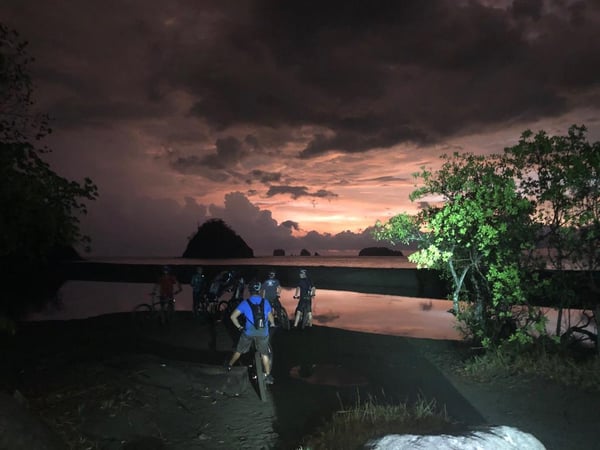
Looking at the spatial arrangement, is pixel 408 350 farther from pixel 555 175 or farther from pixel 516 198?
pixel 555 175

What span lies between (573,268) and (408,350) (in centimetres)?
547

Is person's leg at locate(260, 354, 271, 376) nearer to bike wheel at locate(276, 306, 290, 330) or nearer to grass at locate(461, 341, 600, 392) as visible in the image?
grass at locate(461, 341, 600, 392)

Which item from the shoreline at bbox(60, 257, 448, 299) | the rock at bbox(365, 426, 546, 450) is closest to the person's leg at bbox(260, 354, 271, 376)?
the rock at bbox(365, 426, 546, 450)

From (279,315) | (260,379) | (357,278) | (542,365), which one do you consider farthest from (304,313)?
(357,278)

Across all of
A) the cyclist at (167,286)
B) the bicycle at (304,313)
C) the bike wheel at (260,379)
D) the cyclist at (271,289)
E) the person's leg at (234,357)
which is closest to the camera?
the bike wheel at (260,379)

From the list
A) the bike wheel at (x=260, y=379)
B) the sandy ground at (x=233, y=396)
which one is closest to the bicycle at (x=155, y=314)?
the sandy ground at (x=233, y=396)

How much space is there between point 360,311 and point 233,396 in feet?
66.9

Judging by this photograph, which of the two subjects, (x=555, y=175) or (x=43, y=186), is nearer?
(x=43, y=186)

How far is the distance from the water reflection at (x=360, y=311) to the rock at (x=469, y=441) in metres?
13.4

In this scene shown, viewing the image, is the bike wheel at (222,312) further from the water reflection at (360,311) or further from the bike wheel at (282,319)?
the water reflection at (360,311)

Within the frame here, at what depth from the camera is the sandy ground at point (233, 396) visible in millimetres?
7438

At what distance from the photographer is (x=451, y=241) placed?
12.2 m

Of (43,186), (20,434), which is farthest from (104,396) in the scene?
(43,186)

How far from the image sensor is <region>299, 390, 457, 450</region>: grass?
6750mm
